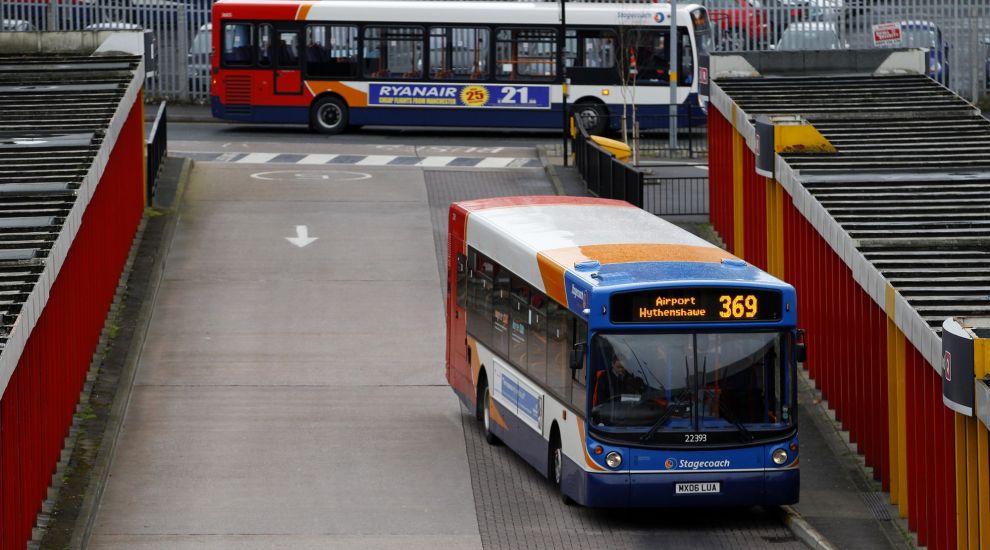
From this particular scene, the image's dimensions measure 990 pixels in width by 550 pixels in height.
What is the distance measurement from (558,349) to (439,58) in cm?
2400

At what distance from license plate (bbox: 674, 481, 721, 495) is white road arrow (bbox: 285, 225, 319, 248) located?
1373cm

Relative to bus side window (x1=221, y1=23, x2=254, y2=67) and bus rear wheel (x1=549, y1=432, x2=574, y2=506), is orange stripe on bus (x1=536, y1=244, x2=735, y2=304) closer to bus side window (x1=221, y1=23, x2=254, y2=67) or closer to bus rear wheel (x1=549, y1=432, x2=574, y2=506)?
bus rear wheel (x1=549, y1=432, x2=574, y2=506)

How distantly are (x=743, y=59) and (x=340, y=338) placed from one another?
29.8 feet

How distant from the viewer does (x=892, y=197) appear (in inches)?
784

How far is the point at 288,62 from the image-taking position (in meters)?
39.7

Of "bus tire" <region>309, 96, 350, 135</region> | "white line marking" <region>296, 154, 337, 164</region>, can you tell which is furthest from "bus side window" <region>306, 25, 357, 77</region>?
"white line marking" <region>296, 154, 337, 164</region>

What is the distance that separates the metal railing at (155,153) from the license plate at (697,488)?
54.8 ft

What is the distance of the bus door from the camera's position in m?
39.6

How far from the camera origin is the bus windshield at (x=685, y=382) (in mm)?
15320

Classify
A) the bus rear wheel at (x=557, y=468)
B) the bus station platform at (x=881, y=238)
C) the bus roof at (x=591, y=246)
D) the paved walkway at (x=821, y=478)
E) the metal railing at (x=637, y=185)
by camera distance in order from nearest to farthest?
the bus station platform at (x=881, y=238) < the bus roof at (x=591, y=246) < the paved walkway at (x=821, y=478) < the bus rear wheel at (x=557, y=468) < the metal railing at (x=637, y=185)

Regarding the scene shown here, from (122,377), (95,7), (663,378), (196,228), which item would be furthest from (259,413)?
(95,7)

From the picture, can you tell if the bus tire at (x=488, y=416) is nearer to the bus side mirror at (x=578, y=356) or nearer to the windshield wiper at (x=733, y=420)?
the bus side mirror at (x=578, y=356)

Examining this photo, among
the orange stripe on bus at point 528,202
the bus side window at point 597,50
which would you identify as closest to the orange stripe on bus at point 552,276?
the orange stripe on bus at point 528,202

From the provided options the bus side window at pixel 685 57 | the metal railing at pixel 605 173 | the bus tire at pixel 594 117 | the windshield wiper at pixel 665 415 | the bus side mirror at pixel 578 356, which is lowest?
the windshield wiper at pixel 665 415
